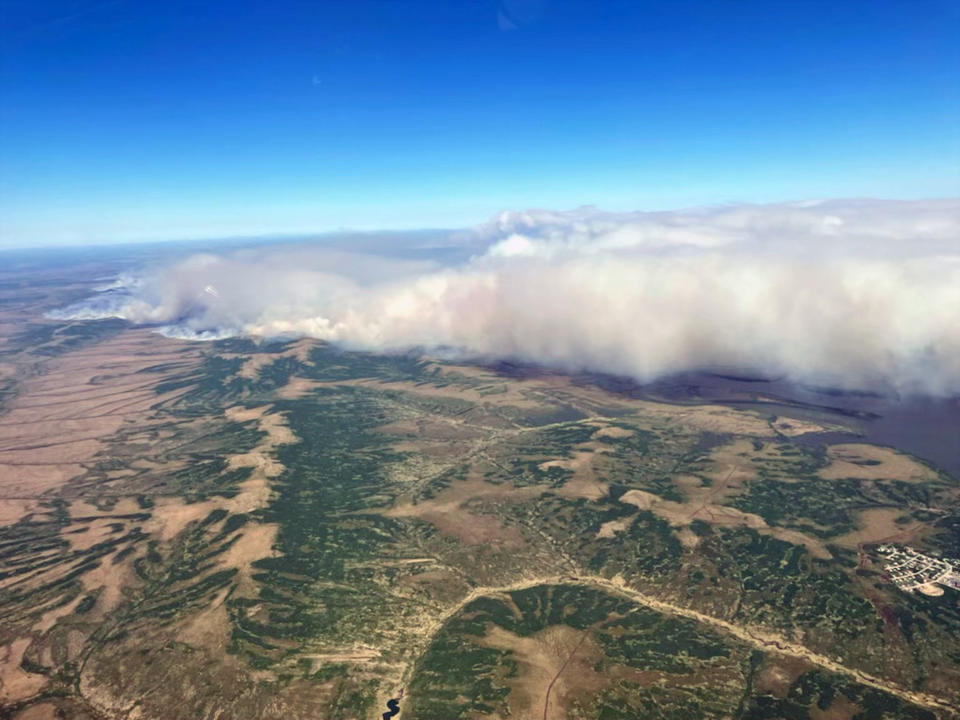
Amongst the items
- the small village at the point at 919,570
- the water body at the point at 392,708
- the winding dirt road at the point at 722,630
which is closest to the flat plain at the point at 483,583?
the winding dirt road at the point at 722,630

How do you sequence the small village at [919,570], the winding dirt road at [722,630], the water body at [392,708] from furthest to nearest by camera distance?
the small village at [919,570] → the water body at [392,708] → the winding dirt road at [722,630]

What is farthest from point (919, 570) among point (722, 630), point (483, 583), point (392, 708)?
point (392, 708)

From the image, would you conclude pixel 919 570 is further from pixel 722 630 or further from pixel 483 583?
pixel 483 583

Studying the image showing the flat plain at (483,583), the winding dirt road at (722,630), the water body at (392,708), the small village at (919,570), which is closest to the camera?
the winding dirt road at (722,630)

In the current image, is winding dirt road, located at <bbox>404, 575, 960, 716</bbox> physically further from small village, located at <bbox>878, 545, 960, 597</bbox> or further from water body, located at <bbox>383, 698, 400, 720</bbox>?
small village, located at <bbox>878, 545, 960, 597</bbox>

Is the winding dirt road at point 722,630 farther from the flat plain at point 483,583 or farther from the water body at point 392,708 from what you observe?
the water body at point 392,708

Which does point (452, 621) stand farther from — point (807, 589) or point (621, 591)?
point (807, 589)

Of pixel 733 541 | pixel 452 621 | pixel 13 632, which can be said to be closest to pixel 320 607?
pixel 452 621

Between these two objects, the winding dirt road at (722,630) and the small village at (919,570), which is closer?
the winding dirt road at (722,630)
